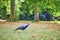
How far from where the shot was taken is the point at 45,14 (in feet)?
147

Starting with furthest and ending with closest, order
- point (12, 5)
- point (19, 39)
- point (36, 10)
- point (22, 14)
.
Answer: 1. point (22, 14)
2. point (36, 10)
3. point (12, 5)
4. point (19, 39)

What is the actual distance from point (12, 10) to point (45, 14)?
20357mm

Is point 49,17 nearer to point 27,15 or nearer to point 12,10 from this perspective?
point 27,15

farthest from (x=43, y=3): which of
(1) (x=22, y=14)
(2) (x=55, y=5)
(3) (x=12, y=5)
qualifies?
(1) (x=22, y=14)

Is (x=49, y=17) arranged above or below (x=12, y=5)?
below

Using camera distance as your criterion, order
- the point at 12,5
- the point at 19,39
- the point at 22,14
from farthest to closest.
Answer: the point at 22,14
the point at 12,5
the point at 19,39

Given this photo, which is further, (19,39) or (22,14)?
(22,14)

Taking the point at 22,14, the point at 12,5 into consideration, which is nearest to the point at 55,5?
the point at 12,5

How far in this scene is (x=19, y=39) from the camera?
30.2ft

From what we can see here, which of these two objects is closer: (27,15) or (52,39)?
(52,39)

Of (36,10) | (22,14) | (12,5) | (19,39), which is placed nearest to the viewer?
(19,39)

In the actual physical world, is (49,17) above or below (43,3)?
below

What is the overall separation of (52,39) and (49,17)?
35106 millimetres

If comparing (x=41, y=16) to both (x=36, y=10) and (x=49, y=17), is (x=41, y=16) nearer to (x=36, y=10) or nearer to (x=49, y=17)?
(x=49, y=17)
